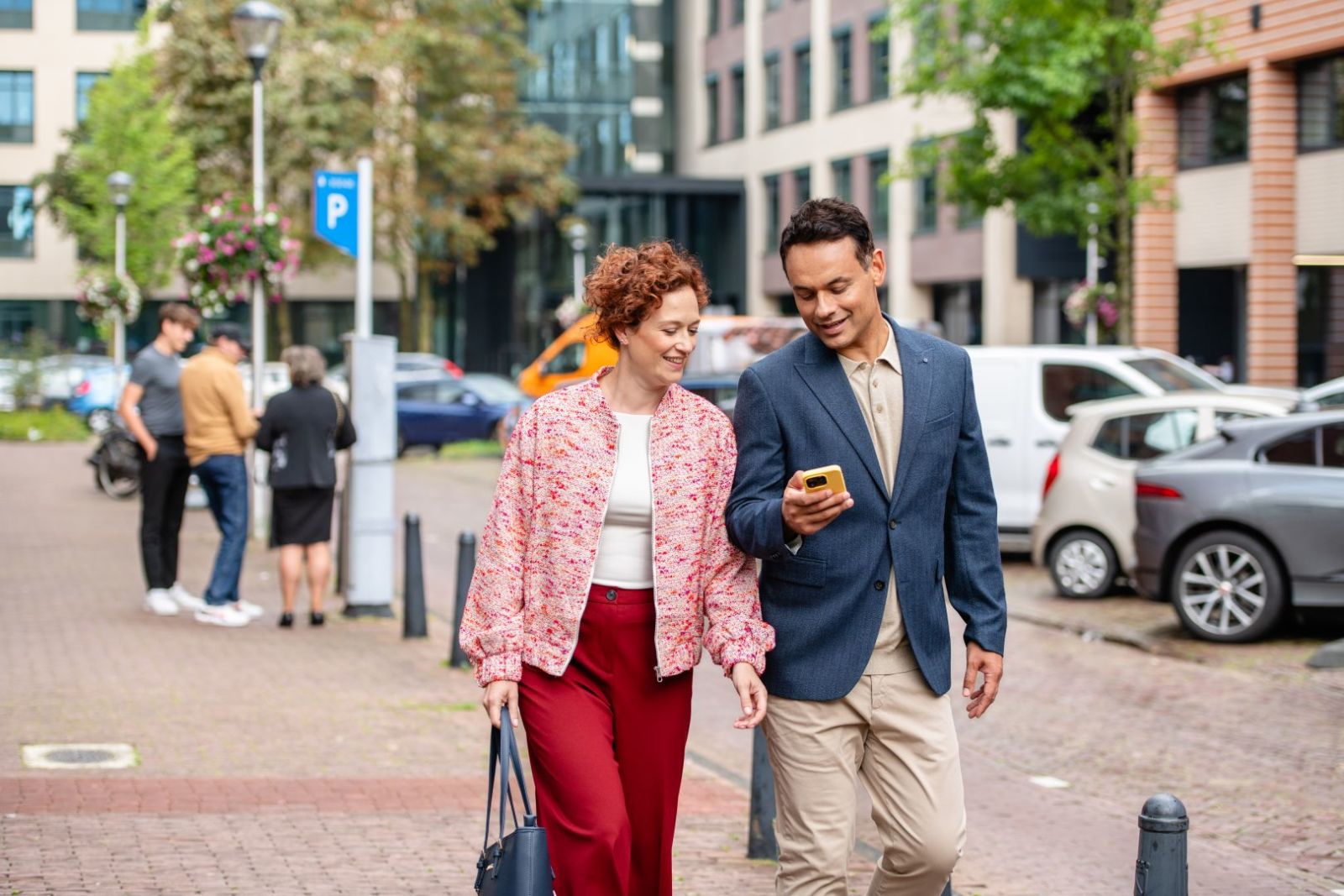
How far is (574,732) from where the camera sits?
163 inches

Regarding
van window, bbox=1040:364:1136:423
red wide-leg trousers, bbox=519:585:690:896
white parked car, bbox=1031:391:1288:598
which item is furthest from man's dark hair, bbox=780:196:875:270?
van window, bbox=1040:364:1136:423

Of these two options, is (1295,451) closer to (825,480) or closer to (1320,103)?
(825,480)

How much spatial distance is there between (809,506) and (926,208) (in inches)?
1665

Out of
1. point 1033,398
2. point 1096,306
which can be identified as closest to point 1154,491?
point 1033,398

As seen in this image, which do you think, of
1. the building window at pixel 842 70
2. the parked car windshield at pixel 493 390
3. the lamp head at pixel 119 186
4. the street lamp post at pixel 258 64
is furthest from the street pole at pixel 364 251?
the building window at pixel 842 70

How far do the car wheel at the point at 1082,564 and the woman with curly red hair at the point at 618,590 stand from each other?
10.3m

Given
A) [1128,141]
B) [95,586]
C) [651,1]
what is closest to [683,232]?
[651,1]

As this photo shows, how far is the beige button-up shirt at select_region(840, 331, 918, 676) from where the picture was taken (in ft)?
13.6

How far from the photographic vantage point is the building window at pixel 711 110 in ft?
189

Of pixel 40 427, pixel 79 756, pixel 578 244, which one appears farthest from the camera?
pixel 578 244

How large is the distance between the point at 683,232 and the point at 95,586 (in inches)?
1711

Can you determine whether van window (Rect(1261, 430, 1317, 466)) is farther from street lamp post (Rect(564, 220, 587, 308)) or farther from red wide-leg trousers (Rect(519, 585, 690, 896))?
street lamp post (Rect(564, 220, 587, 308))

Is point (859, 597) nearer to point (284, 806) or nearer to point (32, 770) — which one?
point (284, 806)

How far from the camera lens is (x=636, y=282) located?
4.18 metres
